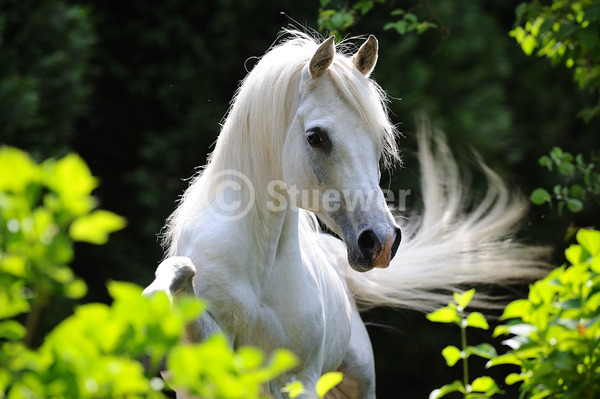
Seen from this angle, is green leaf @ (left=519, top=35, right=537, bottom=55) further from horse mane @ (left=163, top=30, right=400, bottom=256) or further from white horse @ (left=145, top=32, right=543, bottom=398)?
horse mane @ (left=163, top=30, right=400, bottom=256)

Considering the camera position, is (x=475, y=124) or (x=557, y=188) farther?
(x=475, y=124)

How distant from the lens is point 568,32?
10.1 feet

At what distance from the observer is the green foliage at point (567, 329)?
1134 millimetres

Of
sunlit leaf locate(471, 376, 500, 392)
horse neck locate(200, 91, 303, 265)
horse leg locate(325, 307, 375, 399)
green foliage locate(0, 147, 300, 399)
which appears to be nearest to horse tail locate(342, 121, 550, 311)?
horse leg locate(325, 307, 375, 399)

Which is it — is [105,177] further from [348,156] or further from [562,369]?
[562,369]

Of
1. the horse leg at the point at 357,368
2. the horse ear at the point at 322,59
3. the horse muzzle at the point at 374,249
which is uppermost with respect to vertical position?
the horse ear at the point at 322,59

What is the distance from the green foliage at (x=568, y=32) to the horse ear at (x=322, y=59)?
116 cm

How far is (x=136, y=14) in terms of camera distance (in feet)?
27.4

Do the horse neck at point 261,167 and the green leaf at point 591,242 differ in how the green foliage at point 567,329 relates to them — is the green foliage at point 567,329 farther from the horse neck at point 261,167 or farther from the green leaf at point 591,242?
the horse neck at point 261,167

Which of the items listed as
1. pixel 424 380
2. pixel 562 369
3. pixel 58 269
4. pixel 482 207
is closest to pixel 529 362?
pixel 562 369

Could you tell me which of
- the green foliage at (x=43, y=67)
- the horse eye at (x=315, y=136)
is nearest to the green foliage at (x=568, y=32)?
the horse eye at (x=315, y=136)

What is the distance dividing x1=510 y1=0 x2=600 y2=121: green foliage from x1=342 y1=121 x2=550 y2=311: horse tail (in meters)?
0.69

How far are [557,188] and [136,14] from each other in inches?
241

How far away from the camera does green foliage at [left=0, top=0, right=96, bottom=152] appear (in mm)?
6109
